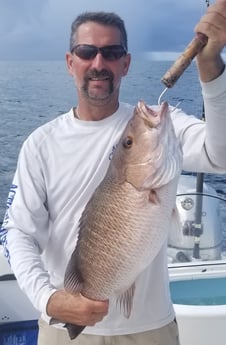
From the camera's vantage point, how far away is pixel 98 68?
6.98 ft

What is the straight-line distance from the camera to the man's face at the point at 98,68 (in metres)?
2.14

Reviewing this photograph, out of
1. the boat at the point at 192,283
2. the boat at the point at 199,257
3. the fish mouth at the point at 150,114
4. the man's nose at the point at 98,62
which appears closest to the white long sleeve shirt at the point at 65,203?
the man's nose at the point at 98,62

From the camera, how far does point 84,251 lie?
6.15 feet

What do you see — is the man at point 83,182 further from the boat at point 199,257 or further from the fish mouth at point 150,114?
the boat at point 199,257

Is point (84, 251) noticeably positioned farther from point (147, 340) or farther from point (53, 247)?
point (147, 340)

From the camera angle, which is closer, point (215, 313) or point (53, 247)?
point (53, 247)

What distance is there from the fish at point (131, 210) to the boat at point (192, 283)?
1507 millimetres

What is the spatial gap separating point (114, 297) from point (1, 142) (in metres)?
12.9

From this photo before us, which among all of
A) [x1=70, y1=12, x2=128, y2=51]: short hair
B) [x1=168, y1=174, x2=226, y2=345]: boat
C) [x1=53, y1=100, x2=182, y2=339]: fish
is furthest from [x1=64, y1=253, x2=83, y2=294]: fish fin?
[x1=168, y1=174, x2=226, y2=345]: boat

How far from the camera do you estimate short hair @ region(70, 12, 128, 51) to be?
87.3 inches

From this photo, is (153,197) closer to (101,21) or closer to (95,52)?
(95,52)

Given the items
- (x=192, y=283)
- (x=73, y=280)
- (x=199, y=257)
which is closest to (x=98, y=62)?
(x=73, y=280)

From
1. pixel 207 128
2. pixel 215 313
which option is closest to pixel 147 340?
pixel 207 128

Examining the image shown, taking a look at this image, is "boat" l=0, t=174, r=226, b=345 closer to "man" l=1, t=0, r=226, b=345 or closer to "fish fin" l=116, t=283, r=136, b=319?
"man" l=1, t=0, r=226, b=345
